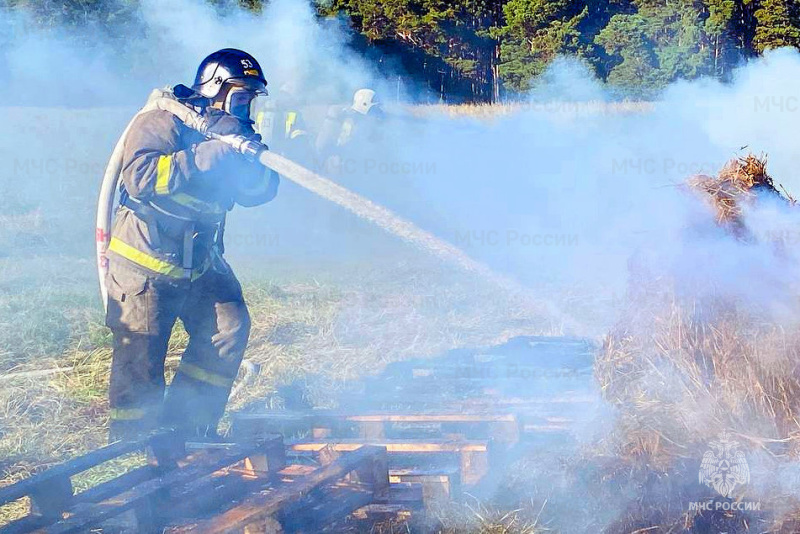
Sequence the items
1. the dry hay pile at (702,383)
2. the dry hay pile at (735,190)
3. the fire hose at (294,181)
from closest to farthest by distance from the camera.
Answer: the dry hay pile at (702,383) → the dry hay pile at (735,190) → the fire hose at (294,181)

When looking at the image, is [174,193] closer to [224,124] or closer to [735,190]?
[224,124]

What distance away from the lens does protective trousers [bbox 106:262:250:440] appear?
13.9ft

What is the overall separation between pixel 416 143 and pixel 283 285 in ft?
22.0

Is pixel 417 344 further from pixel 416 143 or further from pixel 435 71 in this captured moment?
pixel 435 71

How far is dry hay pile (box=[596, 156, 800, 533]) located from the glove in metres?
1.95

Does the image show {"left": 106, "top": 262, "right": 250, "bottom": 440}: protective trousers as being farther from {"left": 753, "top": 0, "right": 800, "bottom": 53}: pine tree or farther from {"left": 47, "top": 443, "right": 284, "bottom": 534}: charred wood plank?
{"left": 753, "top": 0, "right": 800, "bottom": 53}: pine tree

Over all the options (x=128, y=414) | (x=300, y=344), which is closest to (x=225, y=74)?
(x=128, y=414)

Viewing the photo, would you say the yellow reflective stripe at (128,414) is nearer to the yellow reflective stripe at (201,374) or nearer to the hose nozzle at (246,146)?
the yellow reflective stripe at (201,374)

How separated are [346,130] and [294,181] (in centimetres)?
902

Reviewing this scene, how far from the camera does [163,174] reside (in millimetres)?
3941

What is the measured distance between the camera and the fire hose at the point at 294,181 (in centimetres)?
389

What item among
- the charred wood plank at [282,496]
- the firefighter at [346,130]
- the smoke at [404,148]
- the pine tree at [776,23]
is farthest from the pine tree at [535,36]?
the charred wood plank at [282,496]

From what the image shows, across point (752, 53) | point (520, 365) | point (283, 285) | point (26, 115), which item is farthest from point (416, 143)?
point (752, 53)

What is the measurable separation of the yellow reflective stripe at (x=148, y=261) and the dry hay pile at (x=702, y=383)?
2156 mm
